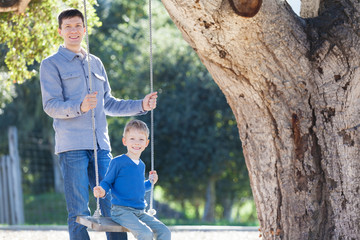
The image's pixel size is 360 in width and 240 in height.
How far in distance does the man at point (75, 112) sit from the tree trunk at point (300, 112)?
0.75 meters

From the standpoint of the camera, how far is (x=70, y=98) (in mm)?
4016

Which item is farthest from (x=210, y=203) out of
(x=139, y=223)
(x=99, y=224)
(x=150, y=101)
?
(x=99, y=224)

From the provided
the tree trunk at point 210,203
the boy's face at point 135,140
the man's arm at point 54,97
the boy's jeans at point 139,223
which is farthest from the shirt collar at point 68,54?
the tree trunk at point 210,203

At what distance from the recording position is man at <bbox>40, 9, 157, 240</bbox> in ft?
12.8

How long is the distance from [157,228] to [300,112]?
1.16 m

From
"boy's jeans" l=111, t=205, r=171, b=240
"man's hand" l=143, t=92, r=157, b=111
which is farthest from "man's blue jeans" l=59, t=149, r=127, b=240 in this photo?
"man's hand" l=143, t=92, r=157, b=111

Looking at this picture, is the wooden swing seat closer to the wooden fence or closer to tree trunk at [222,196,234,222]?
the wooden fence

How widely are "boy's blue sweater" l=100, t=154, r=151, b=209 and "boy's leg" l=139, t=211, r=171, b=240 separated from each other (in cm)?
9

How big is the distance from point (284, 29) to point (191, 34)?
1.89ft

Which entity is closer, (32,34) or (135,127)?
(135,127)

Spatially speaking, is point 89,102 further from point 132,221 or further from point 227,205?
point 227,205

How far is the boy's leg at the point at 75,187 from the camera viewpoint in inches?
154

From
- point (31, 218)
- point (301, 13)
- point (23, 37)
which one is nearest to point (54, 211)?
point (31, 218)

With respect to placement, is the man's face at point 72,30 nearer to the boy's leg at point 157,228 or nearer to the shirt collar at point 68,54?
the shirt collar at point 68,54
